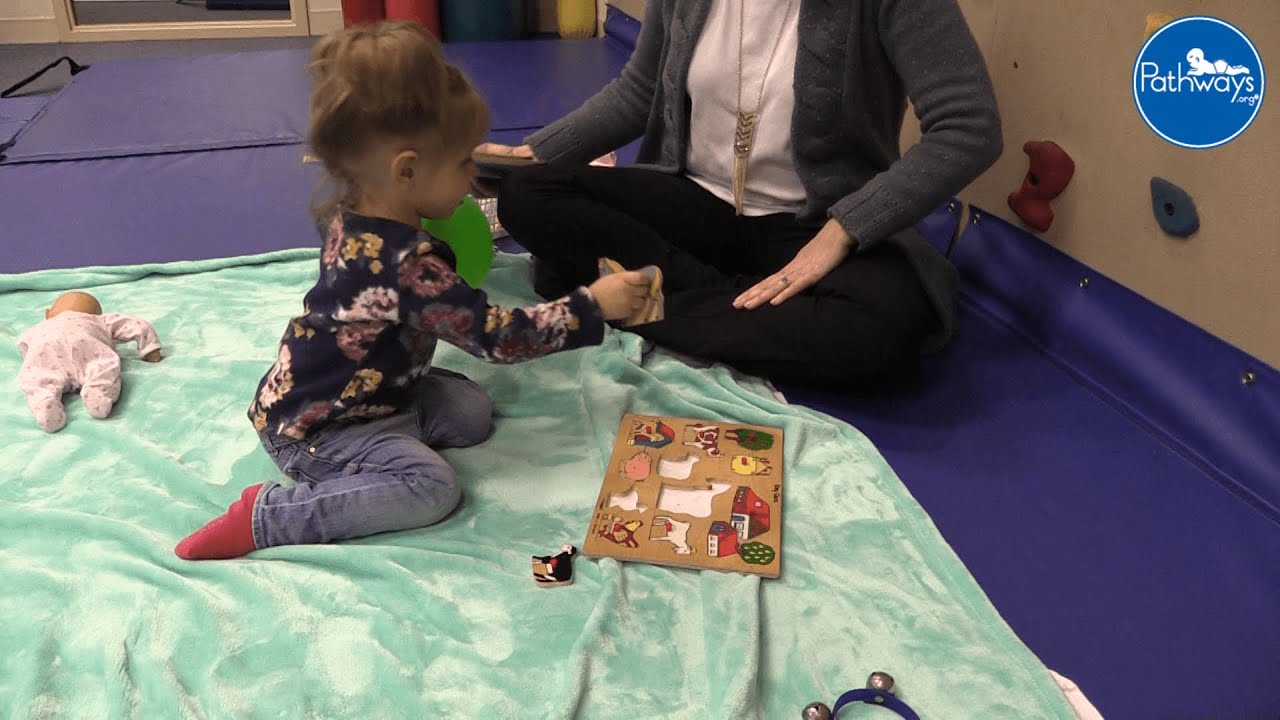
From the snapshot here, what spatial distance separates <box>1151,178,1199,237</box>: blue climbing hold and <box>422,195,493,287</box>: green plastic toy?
0.87m

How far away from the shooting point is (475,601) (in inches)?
36.0

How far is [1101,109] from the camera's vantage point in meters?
1.29

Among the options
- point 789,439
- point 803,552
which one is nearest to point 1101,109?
point 789,439

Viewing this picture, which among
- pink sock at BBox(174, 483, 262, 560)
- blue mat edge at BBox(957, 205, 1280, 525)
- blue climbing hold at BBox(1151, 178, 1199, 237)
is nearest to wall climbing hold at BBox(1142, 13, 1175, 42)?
blue climbing hold at BBox(1151, 178, 1199, 237)

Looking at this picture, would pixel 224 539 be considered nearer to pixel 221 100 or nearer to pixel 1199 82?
pixel 1199 82

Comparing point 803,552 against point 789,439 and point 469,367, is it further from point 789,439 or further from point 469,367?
point 469,367

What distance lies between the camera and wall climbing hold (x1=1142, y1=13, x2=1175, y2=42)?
115 centimetres

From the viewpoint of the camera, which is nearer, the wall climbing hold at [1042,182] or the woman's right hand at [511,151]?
the wall climbing hold at [1042,182]

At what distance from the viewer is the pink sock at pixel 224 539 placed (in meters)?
0.94

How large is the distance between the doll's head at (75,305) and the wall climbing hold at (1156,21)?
1427mm

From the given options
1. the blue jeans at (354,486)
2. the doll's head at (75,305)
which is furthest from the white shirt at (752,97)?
the doll's head at (75,305)

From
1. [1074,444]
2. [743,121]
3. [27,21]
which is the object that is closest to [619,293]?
[743,121]

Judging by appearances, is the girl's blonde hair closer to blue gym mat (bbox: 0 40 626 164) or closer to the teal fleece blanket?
the teal fleece blanket

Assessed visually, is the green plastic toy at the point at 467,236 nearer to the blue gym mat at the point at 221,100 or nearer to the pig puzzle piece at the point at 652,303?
the pig puzzle piece at the point at 652,303
